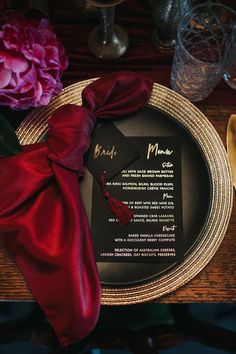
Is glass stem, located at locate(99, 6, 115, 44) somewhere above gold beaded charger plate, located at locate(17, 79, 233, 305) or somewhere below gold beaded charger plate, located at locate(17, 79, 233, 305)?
above

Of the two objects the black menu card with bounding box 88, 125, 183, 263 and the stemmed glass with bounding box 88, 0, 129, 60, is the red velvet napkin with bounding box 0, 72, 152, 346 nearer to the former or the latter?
the black menu card with bounding box 88, 125, 183, 263

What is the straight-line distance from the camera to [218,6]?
59 centimetres

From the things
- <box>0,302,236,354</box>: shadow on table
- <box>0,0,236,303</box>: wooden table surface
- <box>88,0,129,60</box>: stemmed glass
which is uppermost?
<box>88,0,129,60</box>: stemmed glass

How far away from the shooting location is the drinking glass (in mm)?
575

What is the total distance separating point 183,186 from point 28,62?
25cm

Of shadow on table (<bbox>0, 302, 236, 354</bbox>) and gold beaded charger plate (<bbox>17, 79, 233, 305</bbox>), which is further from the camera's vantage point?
shadow on table (<bbox>0, 302, 236, 354</bbox>)

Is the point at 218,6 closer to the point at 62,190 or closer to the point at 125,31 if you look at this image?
the point at 125,31

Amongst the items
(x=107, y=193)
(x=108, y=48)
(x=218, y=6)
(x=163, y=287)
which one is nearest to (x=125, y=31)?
(x=108, y=48)

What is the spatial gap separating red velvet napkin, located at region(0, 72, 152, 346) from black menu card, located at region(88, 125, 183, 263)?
1.2 inches

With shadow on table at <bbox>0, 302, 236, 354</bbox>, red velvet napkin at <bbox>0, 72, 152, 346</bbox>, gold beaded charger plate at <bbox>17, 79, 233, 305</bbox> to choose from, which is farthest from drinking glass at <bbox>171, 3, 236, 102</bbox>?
shadow on table at <bbox>0, 302, 236, 354</bbox>

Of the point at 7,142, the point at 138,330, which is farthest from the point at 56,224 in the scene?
the point at 138,330

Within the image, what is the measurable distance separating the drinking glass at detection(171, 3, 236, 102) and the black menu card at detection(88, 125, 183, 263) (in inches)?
3.6

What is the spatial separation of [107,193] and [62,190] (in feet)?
0.21

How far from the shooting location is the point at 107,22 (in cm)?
62
